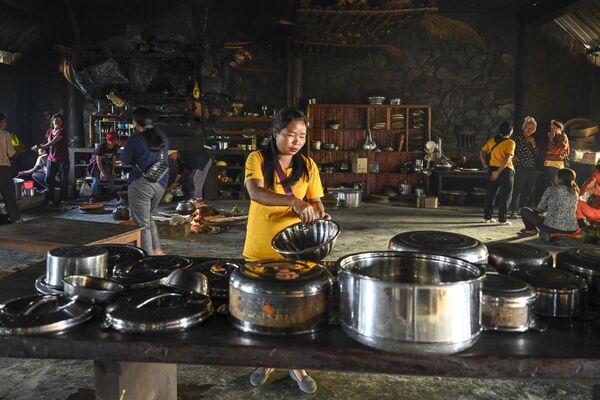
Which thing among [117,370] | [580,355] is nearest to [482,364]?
[580,355]

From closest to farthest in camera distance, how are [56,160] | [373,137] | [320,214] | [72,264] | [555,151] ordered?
[72,264] < [320,214] < [555,151] < [56,160] < [373,137]

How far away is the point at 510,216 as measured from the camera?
10289mm

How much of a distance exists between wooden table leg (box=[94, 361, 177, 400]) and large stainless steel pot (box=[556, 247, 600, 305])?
198cm

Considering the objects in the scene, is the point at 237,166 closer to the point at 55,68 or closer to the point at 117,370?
the point at 55,68

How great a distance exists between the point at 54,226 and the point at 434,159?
973cm

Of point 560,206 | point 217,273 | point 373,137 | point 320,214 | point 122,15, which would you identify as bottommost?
point 560,206

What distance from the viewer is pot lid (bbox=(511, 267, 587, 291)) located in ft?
6.81

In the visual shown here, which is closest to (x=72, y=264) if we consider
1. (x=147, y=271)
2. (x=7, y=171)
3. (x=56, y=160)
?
(x=147, y=271)

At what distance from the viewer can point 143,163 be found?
5648 millimetres

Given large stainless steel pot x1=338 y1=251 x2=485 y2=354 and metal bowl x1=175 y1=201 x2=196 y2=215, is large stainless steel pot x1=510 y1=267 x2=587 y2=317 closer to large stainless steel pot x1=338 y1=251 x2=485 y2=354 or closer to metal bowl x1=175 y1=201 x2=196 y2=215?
large stainless steel pot x1=338 y1=251 x2=485 y2=354

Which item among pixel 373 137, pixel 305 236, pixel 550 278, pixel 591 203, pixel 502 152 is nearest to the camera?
pixel 550 278

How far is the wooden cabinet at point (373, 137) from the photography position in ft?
42.4

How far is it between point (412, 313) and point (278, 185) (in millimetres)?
1616

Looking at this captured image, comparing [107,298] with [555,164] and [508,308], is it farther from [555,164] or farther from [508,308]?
[555,164]
